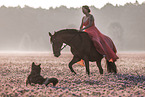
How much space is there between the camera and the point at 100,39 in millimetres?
11336

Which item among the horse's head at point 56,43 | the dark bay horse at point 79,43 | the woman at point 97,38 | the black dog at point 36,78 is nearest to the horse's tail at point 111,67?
the woman at point 97,38

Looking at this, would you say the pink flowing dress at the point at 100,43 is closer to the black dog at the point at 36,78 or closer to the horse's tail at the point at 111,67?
the horse's tail at the point at 111,67

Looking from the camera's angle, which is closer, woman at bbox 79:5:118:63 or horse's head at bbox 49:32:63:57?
horse's head at bbox 49:32:63:57

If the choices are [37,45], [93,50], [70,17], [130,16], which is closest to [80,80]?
[93,50]

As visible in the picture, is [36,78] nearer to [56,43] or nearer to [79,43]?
[56,43]

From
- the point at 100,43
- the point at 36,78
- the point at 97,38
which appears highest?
the point at 97,38

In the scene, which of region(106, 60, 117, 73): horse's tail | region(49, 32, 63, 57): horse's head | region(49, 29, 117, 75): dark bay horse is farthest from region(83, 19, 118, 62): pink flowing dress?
region(49, 32, 63, 57): horse's head

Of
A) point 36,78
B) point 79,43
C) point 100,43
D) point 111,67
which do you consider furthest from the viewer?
point 111,67

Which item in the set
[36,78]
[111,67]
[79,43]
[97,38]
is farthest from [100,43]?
[36,78]

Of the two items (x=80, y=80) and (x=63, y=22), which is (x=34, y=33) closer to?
(x=63, y=22)

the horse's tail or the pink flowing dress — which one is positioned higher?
the pink flowing dress

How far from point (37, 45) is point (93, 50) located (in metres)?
135

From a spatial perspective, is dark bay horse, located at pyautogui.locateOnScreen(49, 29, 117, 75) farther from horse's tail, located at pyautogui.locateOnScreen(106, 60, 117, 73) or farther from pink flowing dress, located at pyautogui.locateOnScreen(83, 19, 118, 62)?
horse's tail, located at pyautogui.locateOnScreen(106, 60, 117, 73)

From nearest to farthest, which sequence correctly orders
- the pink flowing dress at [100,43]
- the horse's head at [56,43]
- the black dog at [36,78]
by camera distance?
the black dog at [36,78], the horse's head at [56,43], the pink flowing dress at [100,43]
